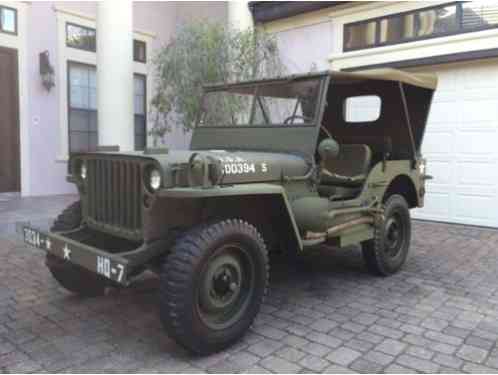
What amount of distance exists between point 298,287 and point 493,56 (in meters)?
4.68

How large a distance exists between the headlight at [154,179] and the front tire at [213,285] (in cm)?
35

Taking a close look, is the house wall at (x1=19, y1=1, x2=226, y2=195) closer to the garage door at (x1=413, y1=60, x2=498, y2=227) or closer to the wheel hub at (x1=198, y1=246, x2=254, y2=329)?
the garage door at (x1=413, y1=60, x2=498, y2=227)

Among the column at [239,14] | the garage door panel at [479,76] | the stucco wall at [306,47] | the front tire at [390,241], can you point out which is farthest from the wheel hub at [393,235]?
the column at [239,14]

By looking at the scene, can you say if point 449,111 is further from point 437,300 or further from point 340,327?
point 340,327

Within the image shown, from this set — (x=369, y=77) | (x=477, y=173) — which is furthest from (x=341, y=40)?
(x=369, y=77)

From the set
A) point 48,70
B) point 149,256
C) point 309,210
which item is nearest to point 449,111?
point 309,210

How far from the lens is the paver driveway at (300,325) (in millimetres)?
2559

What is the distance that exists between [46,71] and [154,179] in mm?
7045

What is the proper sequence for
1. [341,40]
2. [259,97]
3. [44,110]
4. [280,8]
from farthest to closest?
[44,110] → [280,8] → [341,40] → [259,97]

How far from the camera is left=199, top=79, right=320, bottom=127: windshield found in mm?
3725

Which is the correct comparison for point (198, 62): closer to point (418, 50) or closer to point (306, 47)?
point (306, 47)

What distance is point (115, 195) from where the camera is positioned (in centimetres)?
296

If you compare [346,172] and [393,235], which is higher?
[346,172]

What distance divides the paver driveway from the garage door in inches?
93.9
